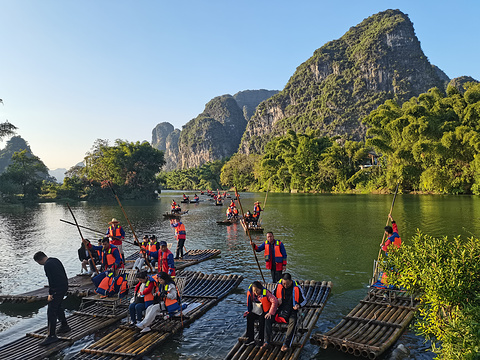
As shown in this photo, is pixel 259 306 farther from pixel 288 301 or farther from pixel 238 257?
pixel 238 257

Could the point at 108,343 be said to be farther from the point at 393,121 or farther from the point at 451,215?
the point at 393,121

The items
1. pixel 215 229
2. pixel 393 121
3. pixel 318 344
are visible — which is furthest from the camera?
pixel 393 121

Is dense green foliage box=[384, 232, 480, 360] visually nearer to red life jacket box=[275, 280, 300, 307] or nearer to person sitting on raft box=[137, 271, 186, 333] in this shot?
red life jacket box=[275, 280, 300, 307]

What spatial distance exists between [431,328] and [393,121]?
5888 cm

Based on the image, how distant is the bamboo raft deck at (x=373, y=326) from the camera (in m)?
7.54

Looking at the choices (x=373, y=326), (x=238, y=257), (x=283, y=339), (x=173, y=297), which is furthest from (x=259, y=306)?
(x=238, y=257)

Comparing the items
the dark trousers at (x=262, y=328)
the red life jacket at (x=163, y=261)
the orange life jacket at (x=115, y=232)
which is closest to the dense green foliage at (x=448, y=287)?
the dark trousers at (x=262, y=328)

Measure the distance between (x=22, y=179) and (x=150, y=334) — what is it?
81119 millimetres

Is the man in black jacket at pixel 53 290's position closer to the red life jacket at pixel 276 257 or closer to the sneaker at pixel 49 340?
the sneaker at pixel 49 340

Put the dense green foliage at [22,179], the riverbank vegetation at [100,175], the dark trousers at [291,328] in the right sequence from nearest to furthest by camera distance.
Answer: the dark trousers at [291,328]
the dense green foliage at [22,179]
the riverbank vegetation at [100,175]

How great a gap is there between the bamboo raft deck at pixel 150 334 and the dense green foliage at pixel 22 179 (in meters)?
73.3

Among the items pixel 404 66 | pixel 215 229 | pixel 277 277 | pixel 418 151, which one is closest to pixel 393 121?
pixel 418 151

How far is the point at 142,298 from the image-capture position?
9.09m

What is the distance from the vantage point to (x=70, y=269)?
17.4 meters
